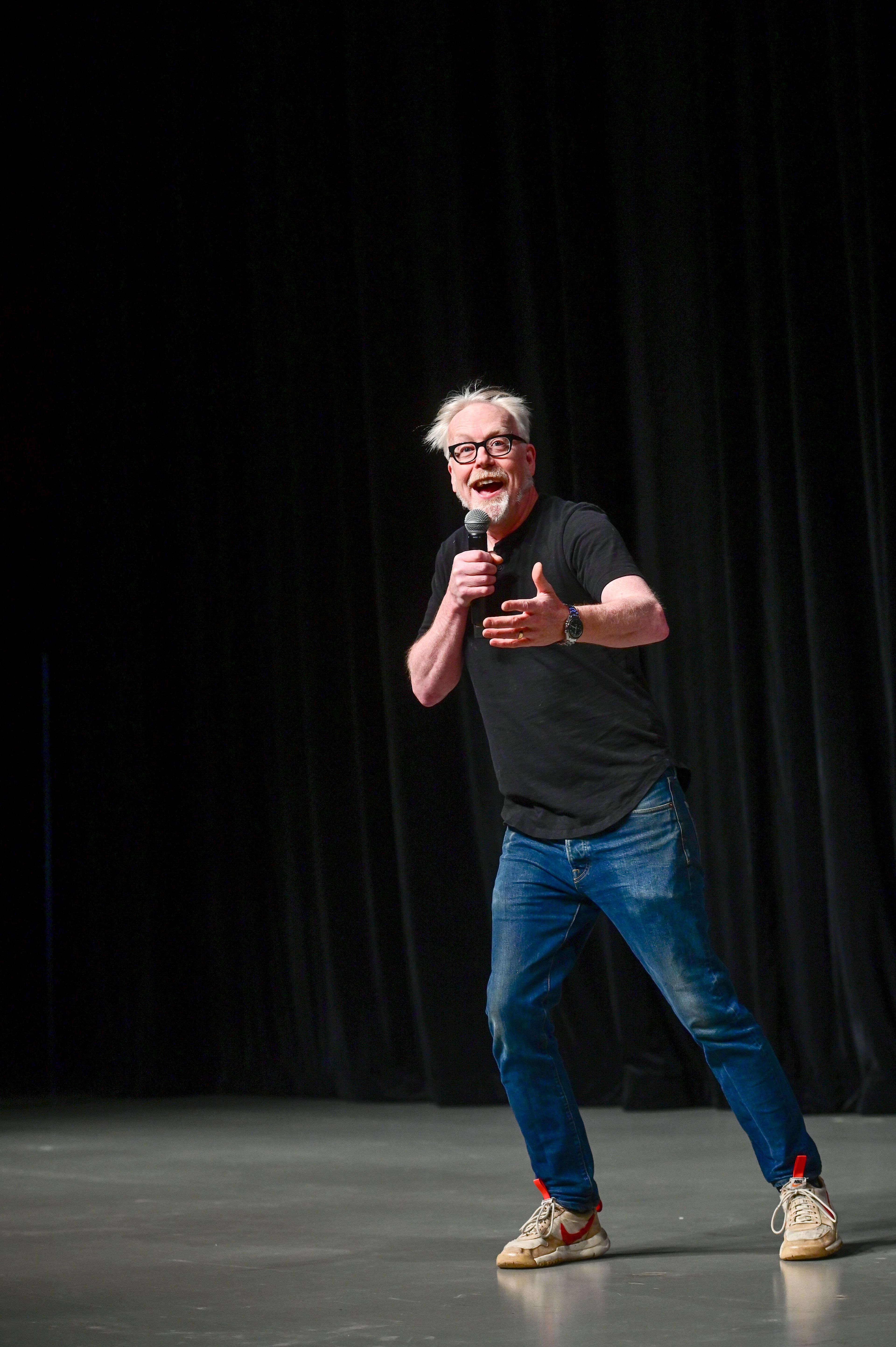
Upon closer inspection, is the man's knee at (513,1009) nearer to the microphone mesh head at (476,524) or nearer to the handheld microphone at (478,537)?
the handheld microphone at (478,537)

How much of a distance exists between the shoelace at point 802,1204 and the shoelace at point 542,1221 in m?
0.33

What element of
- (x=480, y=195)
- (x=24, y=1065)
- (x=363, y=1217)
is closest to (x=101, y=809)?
(x=24, y=1065)

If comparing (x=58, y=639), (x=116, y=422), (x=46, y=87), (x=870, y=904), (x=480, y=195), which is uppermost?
(x=46, y=87)

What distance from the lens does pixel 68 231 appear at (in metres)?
5.89

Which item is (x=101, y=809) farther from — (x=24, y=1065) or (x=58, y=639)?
(x=24, y=1065)

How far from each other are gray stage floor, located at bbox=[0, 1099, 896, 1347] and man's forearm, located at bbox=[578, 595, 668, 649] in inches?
35.0

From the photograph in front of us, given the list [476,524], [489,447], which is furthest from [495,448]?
[476,524]

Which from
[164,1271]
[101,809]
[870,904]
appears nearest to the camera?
[164,1271]

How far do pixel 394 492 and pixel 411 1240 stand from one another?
8.77 feet

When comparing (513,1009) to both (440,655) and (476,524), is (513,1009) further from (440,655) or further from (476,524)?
(476,524)

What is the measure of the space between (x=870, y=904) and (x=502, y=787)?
1.85 meters

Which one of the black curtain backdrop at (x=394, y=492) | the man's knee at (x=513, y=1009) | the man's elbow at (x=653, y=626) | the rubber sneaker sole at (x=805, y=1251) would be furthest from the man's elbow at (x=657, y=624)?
the black curtain backdrop at (x=394, y=492)

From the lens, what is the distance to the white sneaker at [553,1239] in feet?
7.86

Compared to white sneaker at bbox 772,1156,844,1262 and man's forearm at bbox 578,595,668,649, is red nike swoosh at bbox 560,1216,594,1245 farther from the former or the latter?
man's forearm at bbox 578,595,668,649
